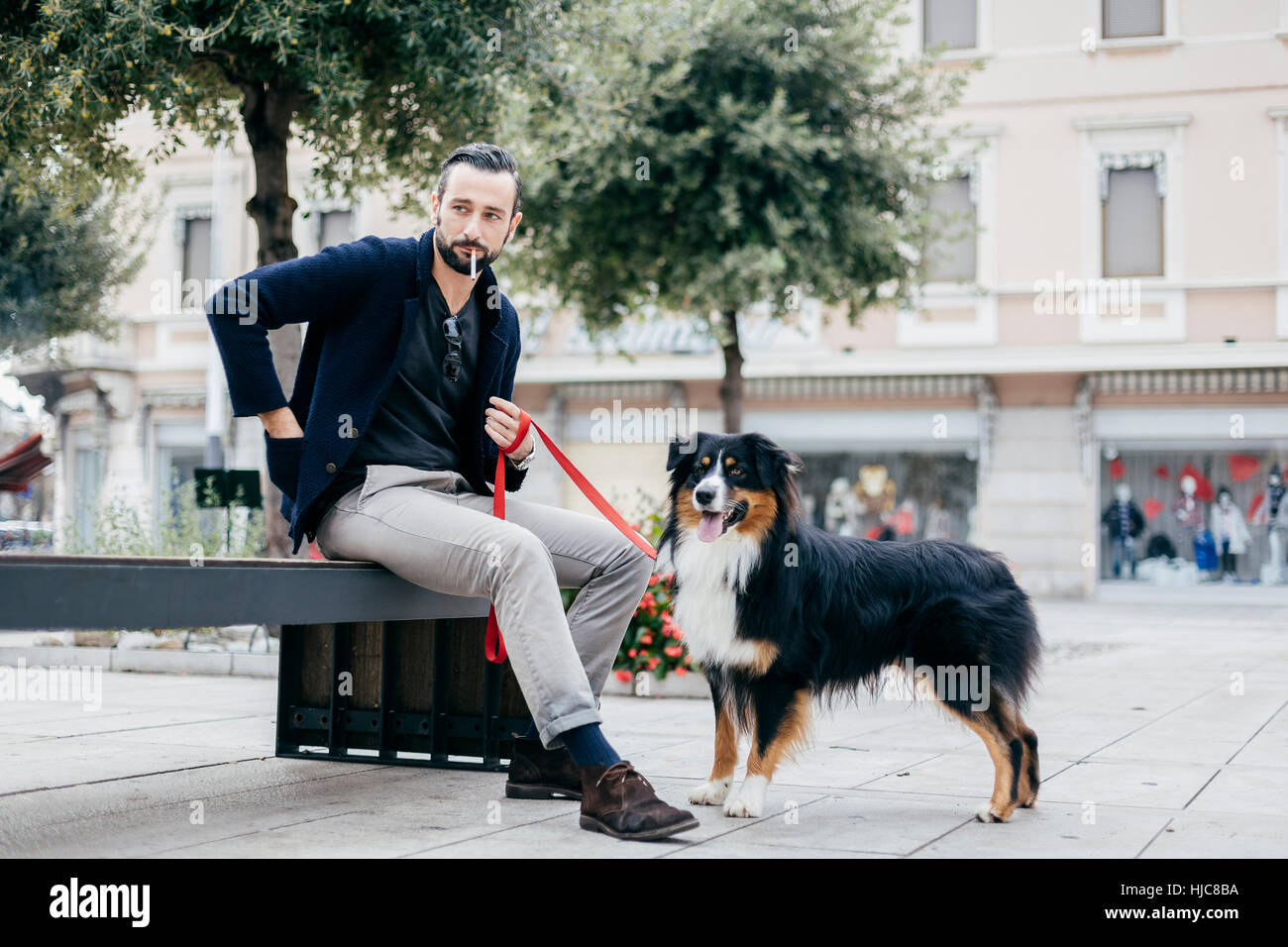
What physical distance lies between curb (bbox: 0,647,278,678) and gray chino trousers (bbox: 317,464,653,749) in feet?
15.5

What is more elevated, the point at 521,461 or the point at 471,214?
the point at 471,214

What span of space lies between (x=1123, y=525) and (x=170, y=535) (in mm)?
14483

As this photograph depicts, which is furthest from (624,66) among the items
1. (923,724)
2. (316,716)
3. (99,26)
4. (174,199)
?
(174,199)

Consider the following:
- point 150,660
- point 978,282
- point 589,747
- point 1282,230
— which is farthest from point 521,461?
point 1282,230

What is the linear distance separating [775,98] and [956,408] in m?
8.93

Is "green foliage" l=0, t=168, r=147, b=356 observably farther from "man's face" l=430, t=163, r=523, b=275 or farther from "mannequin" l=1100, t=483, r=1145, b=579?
"mannequin" l=1100, t=483, r=1145, b=579

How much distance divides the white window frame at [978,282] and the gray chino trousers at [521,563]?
53.3 feet

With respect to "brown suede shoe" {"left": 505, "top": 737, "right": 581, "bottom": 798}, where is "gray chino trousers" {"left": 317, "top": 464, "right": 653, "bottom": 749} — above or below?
above

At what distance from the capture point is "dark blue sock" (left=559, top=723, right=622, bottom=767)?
3488 mm

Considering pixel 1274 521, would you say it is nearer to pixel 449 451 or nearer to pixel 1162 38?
pixel 1162 38

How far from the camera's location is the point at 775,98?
39.9 ft

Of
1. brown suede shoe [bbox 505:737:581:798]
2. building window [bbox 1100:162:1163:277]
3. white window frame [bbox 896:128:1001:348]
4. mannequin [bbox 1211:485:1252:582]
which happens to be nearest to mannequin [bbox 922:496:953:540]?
white window frame [bbox 896:128:1001:348]

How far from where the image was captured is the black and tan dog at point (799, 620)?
3.96 metres

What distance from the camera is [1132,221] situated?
756 inches
